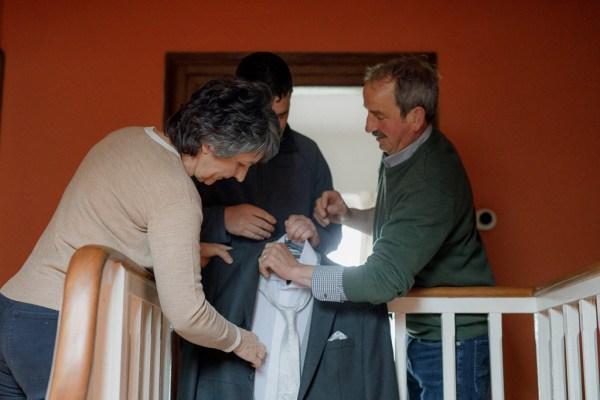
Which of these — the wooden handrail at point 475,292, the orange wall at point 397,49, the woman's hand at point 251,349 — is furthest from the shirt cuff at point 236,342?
the orange wall at point 397,49

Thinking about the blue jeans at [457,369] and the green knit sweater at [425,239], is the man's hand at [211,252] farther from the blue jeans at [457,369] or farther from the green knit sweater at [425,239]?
the blue jeans at [457,369]

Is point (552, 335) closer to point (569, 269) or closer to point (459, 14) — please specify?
point (569, 269)

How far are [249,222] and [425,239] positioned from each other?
0.51 m

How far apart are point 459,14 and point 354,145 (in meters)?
3.12

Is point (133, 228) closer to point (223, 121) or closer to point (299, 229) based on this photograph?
point (223, 121)

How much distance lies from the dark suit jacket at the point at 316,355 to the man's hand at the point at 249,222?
2.0 inches

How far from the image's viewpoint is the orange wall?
3.95m

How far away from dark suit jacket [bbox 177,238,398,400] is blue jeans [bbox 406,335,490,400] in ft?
0.81

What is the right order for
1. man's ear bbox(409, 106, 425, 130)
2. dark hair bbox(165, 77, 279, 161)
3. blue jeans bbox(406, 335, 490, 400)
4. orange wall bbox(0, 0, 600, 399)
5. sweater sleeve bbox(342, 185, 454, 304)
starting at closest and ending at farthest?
dark hair bbox(165, 77, 279, 161), sweater sleeve bbox(342, 185, 454, 304), blue jeans bbox(406, 335, 490, 400), man's ear bbox(409, 106, 425, 130), orange wall bbox(0, 0, 600, 399)

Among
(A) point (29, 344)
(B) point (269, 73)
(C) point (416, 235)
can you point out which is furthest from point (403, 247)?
(A) point (29, 344)

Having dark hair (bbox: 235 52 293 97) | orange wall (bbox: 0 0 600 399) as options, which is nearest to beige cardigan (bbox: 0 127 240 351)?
dark hair (bbox: 235 52 293 97)

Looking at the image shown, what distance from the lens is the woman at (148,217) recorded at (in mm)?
1946

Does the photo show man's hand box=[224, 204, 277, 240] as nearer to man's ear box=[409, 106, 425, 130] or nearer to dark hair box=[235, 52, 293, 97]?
dark hair box=[235, 52, 293, 97]

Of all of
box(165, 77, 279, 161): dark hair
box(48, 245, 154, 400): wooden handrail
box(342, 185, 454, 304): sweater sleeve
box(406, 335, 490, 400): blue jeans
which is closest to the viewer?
box(48, 245, 154, 400): wooden handrail
